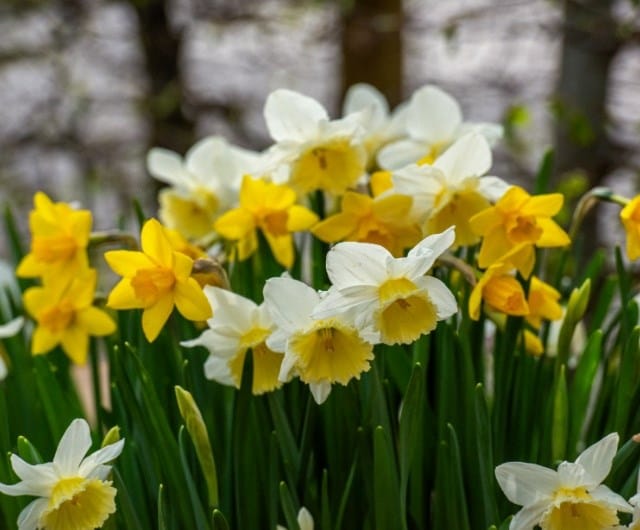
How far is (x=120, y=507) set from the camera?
614 millimetres

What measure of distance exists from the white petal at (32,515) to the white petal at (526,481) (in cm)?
29

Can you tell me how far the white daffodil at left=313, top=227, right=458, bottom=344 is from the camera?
559mm

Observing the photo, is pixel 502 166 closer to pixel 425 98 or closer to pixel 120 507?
pixel 425 98

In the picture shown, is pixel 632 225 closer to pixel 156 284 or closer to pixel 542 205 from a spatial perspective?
pixel 542 205

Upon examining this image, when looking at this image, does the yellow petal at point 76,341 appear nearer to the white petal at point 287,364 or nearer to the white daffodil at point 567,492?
the white petal at point 287,364

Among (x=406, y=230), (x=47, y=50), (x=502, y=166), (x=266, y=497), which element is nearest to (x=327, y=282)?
(x=406, y=230)

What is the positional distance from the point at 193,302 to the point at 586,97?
140 centimetres

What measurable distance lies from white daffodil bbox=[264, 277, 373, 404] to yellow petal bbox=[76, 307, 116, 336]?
0.27 meters

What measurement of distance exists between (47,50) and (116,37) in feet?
0.70

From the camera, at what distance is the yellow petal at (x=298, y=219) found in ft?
2.57

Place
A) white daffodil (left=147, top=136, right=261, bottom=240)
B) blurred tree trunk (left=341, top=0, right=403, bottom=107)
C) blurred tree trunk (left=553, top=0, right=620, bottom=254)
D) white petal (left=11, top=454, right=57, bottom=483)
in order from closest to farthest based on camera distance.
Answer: white petal (left=11, top=454, right=57, bottom=483), white daffodil (left=147, top=136, right=261, bottom=240), blurred tree trunk (left=553, top=0, right=620, bottom=254), blurred tree trunk (left=341, top=0, right=403, bottom=107)

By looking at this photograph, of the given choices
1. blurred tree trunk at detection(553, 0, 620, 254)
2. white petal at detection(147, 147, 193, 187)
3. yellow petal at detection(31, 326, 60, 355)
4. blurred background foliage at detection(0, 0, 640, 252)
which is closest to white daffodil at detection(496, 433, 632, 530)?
yellow petal at detection(31, 326, 60, 355)

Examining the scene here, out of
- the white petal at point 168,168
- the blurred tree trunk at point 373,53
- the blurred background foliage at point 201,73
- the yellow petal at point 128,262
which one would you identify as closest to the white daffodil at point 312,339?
the yellow petal at point 128,262

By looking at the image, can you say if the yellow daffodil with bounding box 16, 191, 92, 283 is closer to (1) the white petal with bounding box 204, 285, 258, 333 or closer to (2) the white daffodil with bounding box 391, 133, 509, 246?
(1) the white petal with bounding box 204, 285, 258, 333
